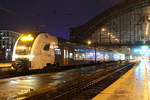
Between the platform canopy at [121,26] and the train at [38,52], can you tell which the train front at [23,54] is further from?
the platform canopy at [121,26]

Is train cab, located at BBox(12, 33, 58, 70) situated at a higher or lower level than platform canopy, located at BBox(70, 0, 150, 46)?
lower

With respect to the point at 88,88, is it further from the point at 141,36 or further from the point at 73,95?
the point at 141,36

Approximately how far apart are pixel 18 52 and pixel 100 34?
184ft

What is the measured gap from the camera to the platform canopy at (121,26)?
214 feet

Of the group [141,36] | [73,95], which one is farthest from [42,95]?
[141,36]

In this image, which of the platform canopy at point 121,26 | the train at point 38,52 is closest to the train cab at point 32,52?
the train at point 38,52

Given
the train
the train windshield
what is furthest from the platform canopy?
the train windshield

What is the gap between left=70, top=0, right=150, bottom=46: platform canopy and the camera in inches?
2566

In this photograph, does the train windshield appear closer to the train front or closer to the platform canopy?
the train front

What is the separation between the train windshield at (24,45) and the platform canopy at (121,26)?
5095 centimetres

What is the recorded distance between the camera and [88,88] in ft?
39.7

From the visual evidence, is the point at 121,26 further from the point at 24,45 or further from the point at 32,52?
the point at 32,52

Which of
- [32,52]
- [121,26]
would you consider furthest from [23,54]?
[121,26]

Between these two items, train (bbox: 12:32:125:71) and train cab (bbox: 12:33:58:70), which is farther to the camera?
train (bbox: 12:32:125:71)
